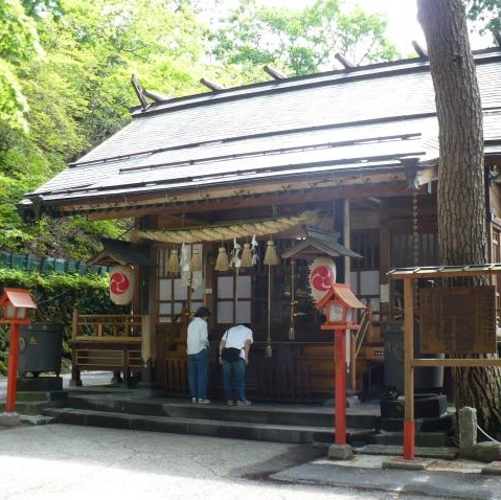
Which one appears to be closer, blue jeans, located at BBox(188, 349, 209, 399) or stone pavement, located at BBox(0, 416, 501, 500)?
stone pavement, located at BBox(0, 416, 501, 500)

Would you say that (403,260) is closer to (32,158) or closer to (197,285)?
(197,285)

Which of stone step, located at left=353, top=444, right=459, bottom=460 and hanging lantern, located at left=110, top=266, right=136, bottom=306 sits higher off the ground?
hanging lantern, located at left=110, top=266, right=136, bottom=306

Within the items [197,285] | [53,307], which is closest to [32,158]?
[53,307]

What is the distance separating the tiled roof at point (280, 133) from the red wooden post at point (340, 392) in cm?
272

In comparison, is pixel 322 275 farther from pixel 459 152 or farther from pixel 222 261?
pixel 459 152

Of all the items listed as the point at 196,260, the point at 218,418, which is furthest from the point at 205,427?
the point at 196,260

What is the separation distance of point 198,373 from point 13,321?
3.12 meters

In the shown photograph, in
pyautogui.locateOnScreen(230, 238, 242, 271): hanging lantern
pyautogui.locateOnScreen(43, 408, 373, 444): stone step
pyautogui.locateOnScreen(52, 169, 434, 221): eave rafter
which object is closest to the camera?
pyautogui.locateOnScreen(43, 408, 373, 444): stone step

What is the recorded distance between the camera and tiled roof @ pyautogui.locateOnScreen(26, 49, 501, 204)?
35.0 ft

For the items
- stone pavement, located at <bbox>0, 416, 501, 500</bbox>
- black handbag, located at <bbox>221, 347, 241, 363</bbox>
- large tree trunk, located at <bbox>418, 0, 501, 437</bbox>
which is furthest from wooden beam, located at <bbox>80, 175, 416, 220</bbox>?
stone pavement, located at <bbox>0, 416, 501, 500</bbox>

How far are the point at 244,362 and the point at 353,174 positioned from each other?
3.43m

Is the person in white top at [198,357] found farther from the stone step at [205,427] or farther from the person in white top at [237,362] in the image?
the stone step at [205,427]

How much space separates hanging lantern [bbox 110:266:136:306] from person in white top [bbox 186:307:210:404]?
229 cm

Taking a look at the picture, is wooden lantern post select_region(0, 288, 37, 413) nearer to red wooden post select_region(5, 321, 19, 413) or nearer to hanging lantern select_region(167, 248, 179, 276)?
red wooden post select_region(5, 321, 19, 413)
